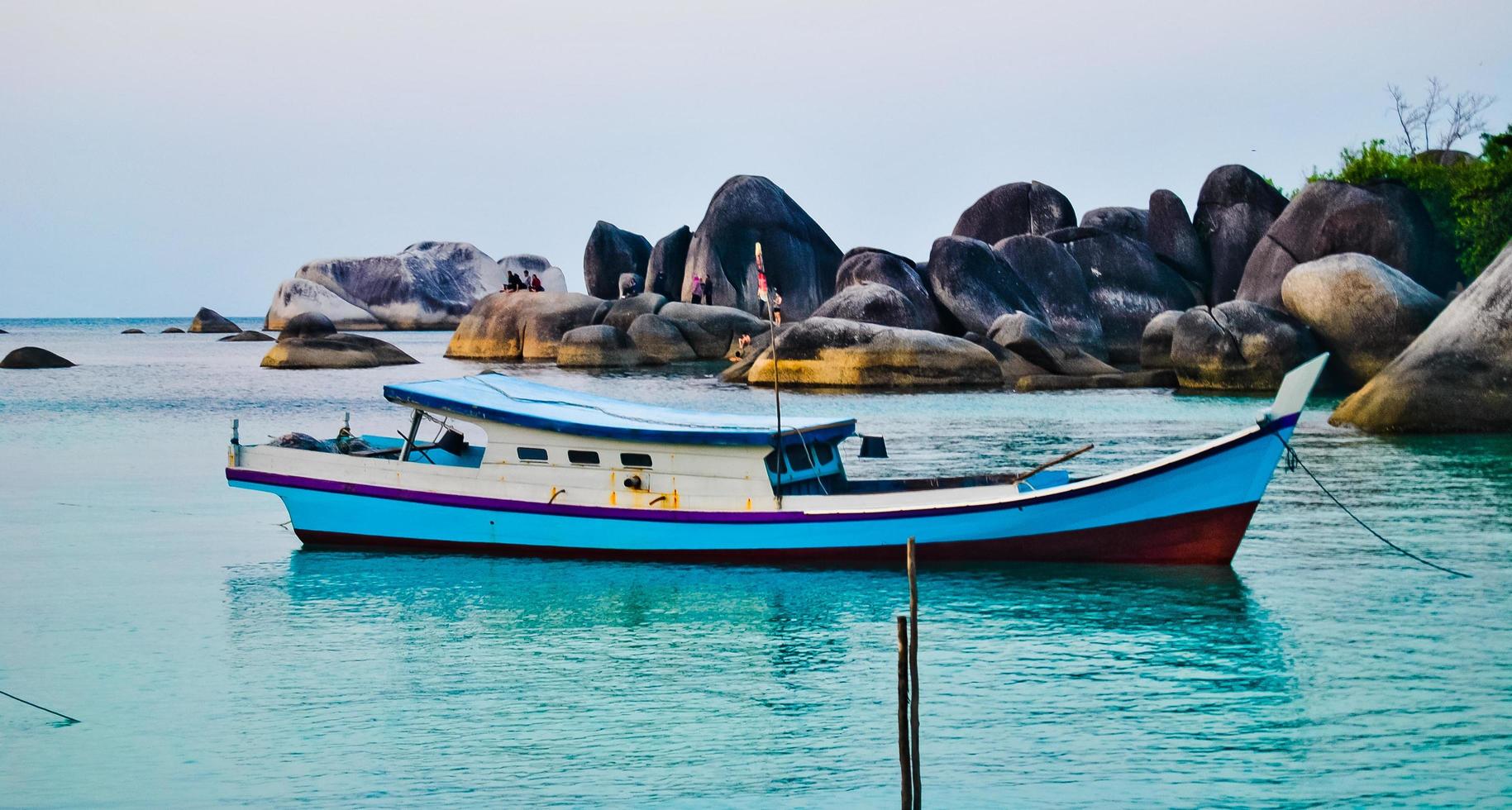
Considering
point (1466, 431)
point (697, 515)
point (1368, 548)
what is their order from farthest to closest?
point (1466, 431) < point (1368, 548) < point (697, 515)

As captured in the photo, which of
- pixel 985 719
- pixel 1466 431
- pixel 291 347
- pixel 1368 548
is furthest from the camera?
pixel 291 347

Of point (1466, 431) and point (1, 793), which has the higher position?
point (1466, 431)

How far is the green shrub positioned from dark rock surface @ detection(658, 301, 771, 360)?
2231 centimetres

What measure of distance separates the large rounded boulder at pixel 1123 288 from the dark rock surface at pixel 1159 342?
7856 millimetres

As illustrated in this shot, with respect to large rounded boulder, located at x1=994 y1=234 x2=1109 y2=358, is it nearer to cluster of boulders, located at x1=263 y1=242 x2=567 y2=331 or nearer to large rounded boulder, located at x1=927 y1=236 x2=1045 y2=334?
large rounded boulder, located at x1=927 y1=236 x2=1045 y2=334

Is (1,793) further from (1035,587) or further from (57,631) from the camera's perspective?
(1035,587)

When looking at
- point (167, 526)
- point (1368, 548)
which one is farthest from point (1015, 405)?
point (167, 526)

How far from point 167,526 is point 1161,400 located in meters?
23.3

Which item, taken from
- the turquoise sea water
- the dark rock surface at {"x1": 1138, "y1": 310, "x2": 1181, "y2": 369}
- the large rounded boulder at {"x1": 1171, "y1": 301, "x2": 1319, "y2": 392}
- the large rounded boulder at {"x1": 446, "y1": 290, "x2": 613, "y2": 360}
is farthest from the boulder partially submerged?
the turquoise sea water

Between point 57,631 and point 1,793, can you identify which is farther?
point 57,631

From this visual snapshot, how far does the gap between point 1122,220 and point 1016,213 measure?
3907mm

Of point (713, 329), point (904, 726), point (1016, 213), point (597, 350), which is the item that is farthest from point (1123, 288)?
point (904, 726)

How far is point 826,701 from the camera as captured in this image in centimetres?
1161

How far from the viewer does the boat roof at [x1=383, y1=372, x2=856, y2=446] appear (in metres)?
16.0
